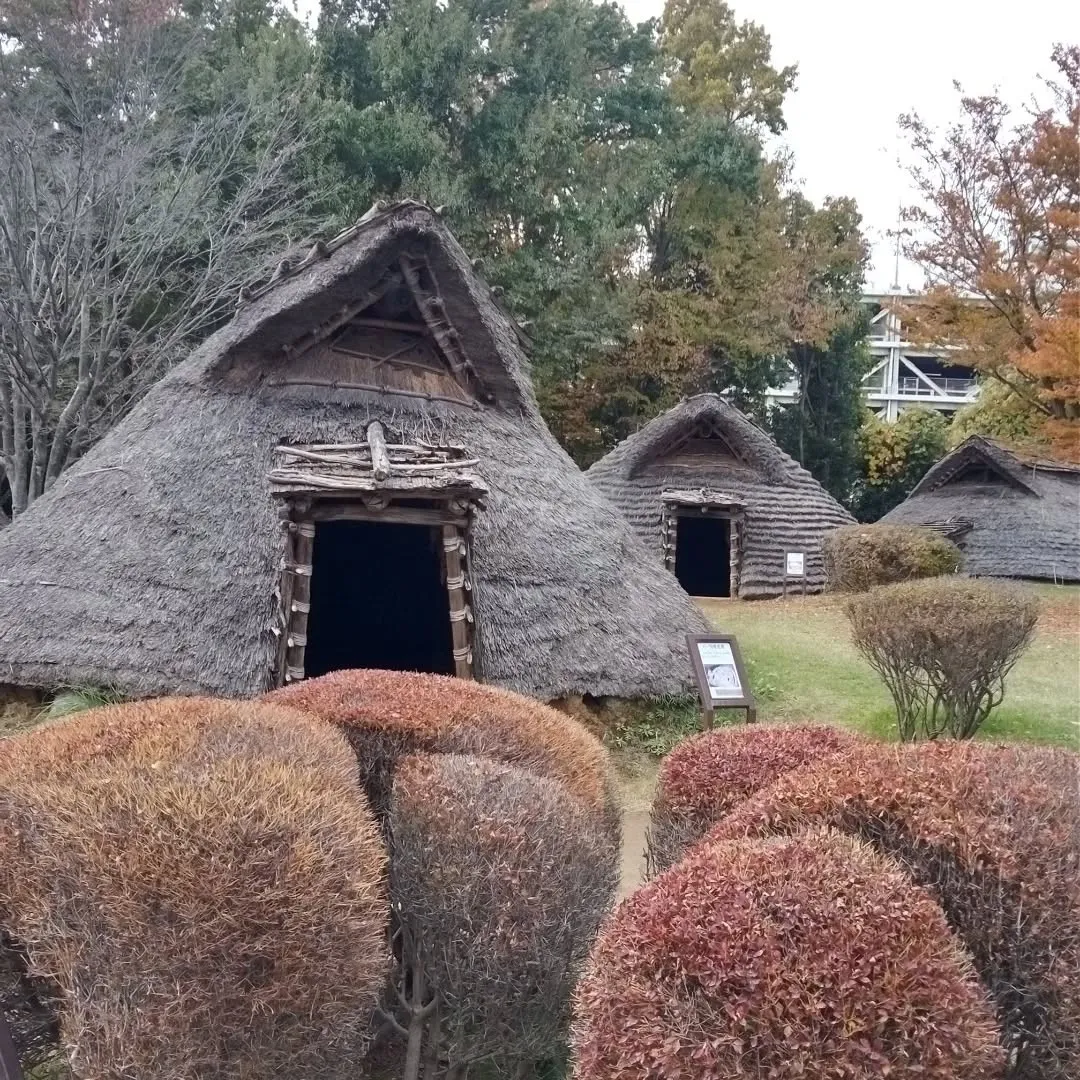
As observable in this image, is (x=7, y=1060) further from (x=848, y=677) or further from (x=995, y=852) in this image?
(x=848, y=677)

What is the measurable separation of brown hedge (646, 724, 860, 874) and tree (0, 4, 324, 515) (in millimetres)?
12163

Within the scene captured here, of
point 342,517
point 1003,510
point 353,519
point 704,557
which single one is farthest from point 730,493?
point 342,517

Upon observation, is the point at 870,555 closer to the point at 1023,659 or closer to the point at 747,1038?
the point at 1023,659

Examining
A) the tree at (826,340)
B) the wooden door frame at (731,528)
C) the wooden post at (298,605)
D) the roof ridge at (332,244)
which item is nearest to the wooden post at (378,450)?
the wooden post at (298,605)

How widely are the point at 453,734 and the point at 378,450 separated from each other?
401 centimetres

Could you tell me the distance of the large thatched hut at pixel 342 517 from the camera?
710 centimetres

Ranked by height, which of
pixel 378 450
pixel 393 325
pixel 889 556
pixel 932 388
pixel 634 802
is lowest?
pixel 634 802

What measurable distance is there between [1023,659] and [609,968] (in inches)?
446

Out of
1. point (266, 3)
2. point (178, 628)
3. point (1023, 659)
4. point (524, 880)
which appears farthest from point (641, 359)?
point (524, 880)

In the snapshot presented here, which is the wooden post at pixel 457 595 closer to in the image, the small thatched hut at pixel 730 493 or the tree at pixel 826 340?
the small thatched hut at pixel 730 493

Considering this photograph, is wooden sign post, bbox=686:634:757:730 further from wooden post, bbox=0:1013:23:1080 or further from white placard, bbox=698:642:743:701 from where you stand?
wooden post, bbox=0:1013:23:1080

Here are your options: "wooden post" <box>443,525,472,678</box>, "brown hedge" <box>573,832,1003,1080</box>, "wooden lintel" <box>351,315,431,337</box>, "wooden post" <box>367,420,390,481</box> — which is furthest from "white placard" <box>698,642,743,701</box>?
"brown hedge" <box>573,832,1003,1080</box>

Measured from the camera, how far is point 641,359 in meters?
24.6

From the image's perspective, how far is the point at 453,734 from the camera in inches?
150
